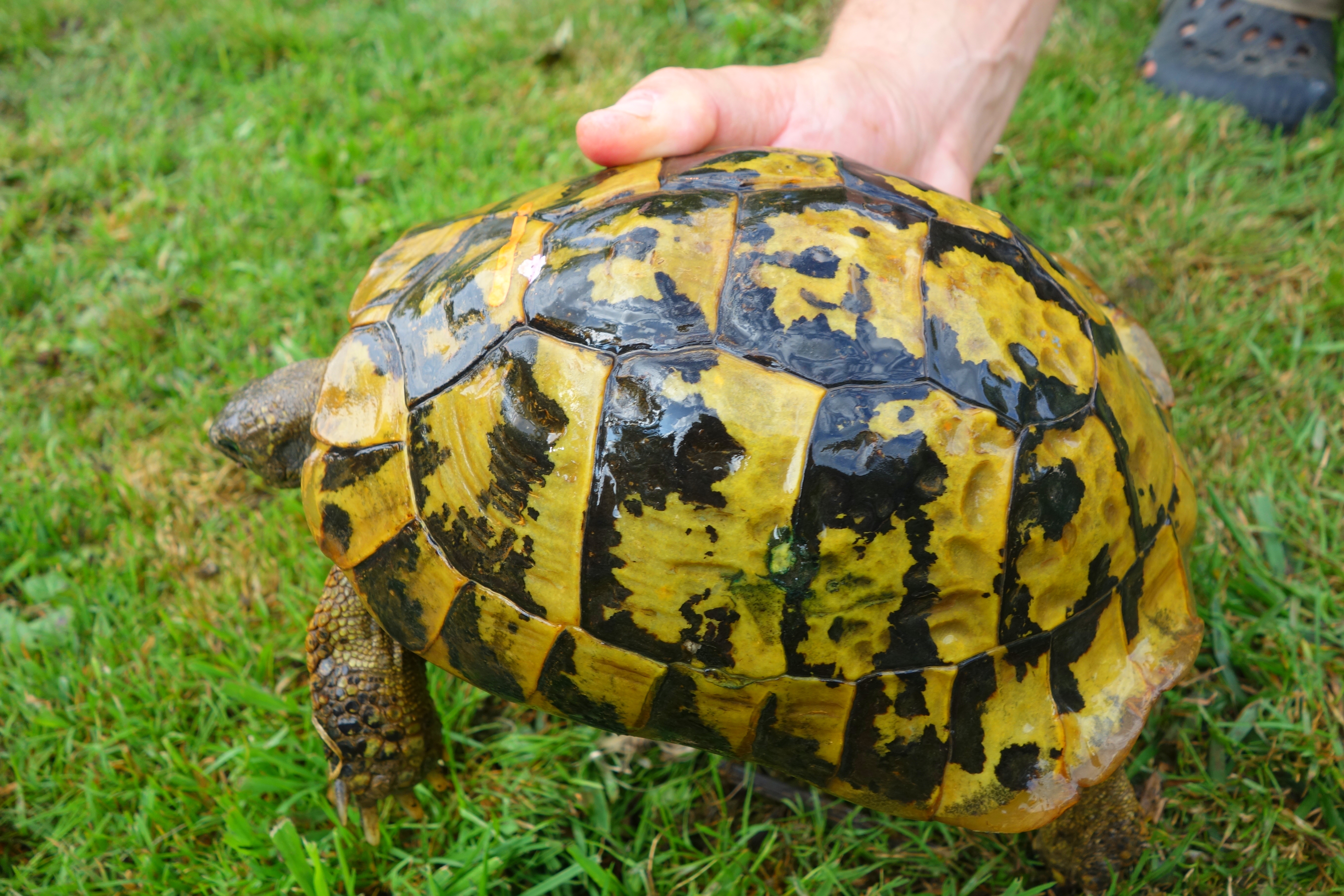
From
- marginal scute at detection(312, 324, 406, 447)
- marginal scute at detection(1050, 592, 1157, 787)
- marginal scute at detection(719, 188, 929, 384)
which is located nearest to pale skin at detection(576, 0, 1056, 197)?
marginal scute at detection(719, 188, 929, 384)

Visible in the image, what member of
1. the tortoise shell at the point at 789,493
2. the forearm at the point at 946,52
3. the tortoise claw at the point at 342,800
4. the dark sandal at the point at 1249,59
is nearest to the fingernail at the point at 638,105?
the tortoise shell at the point at 789,493

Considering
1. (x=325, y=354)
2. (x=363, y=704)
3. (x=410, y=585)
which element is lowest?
(x=363, y=704)

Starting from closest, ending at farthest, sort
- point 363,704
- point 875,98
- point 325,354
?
1. point 363,704
2. point 875,98
3. point 325,354

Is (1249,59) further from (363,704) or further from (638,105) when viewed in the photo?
(363,704)

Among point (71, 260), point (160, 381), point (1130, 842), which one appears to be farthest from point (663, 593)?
point (71, 260)

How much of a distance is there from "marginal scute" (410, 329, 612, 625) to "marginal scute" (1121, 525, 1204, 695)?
1123 mm

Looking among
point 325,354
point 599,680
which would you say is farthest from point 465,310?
point 325,354

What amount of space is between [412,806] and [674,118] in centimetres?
178

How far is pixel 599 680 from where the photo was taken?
1593mm

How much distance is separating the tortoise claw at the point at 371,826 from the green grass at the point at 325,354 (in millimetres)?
40

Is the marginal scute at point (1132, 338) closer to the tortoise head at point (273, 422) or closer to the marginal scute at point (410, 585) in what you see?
the marginal scute at point (410, 585)

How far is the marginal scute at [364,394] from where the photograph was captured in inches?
68.5

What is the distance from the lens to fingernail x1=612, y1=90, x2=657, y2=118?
202 centimetres

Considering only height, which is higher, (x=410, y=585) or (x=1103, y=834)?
(x=410, y=585)
